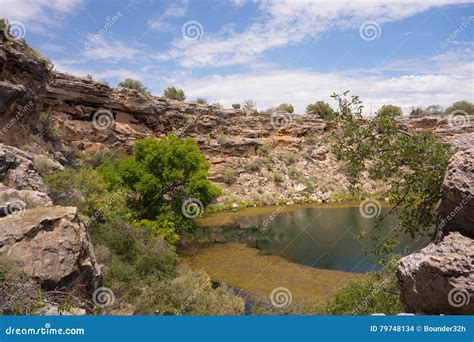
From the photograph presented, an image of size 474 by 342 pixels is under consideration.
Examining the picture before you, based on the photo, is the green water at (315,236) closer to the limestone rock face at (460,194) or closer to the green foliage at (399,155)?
the green foliage at (399,155)

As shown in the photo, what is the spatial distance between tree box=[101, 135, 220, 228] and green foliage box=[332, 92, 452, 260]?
17.3 meters

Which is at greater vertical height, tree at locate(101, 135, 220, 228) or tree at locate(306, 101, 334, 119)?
tree at locate(306, 101, 334, 119)

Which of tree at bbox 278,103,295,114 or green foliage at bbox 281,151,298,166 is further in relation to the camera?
tree at bbox 278,103,295,114

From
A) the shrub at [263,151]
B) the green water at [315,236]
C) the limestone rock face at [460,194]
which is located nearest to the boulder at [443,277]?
the limestone rock face at [460,194]

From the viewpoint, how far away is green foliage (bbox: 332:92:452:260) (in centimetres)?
640

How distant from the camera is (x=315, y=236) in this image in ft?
86.2

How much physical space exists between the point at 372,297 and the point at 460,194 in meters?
3.82

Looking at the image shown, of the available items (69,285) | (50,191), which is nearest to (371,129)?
(69,285)

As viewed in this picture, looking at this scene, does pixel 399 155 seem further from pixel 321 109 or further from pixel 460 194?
pixel 321 109

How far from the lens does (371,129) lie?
22.8 feet

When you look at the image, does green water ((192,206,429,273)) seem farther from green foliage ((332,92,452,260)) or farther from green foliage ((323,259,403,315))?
green foliage ((332,92,452,260))

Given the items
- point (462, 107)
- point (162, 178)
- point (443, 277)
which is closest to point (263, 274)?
point (162, 178)

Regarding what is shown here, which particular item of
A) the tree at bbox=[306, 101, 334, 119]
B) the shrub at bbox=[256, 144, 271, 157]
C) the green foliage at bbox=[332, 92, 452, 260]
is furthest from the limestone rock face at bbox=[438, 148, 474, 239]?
the tree at bbox=[306, 101, 334, 119]

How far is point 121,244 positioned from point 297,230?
1567cm
